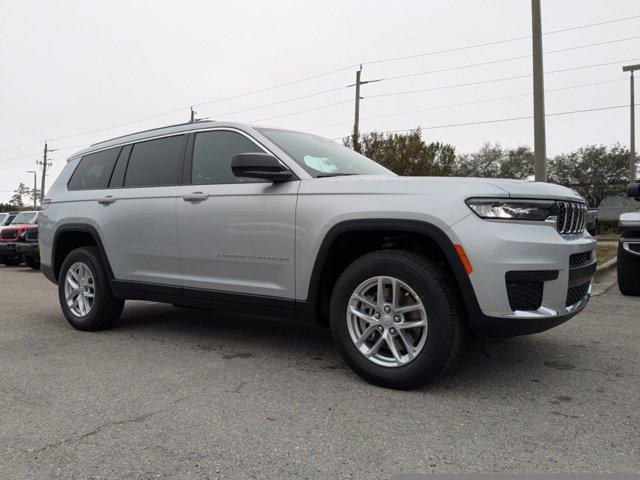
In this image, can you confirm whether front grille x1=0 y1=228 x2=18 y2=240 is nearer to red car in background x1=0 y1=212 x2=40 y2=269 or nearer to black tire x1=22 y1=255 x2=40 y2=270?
red car in background x1=0 y1=212 x2=40 y2=269

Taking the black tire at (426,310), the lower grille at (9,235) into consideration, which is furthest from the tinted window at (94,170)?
the lower grille at (9,235)

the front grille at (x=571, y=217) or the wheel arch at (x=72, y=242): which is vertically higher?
the front grille at (x=571, y=217)

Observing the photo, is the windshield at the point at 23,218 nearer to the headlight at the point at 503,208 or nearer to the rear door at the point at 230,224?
the rear door at the point at 230,224

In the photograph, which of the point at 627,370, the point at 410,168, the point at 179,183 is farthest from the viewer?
the point at 410,168

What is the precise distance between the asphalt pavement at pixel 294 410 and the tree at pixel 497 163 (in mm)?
53357

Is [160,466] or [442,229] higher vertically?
[442,229]

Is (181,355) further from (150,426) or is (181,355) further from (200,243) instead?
(150,426)

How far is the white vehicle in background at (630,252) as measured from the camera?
6.78 m

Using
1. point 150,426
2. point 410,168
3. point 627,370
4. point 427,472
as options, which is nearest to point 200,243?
point 150,426

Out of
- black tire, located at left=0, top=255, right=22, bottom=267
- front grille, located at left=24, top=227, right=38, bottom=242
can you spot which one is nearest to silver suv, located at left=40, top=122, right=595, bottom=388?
front grille, located at left=24, top=227, right=38, bottom=242

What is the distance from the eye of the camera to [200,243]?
14.3 feet

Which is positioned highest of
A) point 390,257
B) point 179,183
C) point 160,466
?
point 179,183

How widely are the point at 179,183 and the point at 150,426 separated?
7.57ft

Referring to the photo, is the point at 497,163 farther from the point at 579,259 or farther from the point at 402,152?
the point at 579,259
